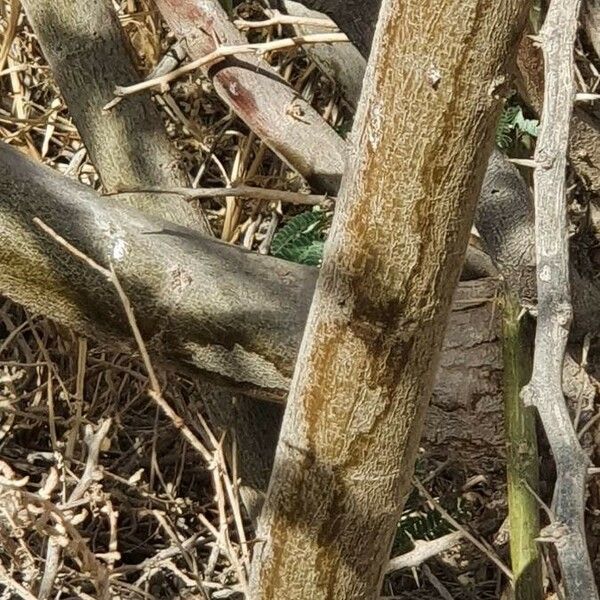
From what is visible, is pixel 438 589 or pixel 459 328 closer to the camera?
pixel 459 328

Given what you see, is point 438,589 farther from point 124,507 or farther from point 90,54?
point 90,54

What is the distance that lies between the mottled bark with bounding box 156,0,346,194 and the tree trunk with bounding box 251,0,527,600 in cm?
66

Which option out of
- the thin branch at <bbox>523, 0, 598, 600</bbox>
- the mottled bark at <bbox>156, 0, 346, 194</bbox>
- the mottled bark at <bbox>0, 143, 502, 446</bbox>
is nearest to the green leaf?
the mottled bark at <bbox>156, 0, 346, 194</bbox>

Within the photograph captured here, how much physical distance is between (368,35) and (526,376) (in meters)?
0.49

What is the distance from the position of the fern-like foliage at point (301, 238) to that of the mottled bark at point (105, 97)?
13cm

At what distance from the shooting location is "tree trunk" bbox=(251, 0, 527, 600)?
87 centimetres

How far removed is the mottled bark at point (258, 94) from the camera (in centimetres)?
164

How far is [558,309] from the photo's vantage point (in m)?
0.88

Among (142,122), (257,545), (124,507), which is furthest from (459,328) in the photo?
(124,507)

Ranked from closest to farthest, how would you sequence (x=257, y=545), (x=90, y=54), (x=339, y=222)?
1. (x=339, y=222)
2. (x=257, y=545)
3. (x=90, y=54)

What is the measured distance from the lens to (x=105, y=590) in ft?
4.02

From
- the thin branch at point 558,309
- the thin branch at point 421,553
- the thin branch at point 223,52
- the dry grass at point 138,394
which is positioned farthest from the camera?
the dry grass at point 138,394

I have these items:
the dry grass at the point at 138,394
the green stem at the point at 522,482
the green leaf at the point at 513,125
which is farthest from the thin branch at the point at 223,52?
the green stem at the point at 522,482

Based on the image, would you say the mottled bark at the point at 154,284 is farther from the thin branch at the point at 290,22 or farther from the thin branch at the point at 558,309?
the thin branch at the point at 558,309
